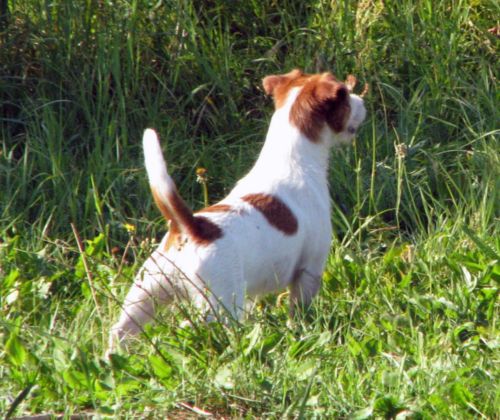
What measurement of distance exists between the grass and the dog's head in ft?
1.15

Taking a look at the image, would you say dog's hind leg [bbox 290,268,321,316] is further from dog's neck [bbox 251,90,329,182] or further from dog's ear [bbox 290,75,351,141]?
dog's ear [bbox 290,75,351,141]

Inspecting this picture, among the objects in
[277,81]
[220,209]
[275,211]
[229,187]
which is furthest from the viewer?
[229,187]

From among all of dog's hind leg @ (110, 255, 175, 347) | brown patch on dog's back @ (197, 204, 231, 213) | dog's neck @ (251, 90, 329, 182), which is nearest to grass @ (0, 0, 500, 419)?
dog's hind leg @ (110, 255, 175, 347)

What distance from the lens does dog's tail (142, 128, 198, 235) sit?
372 centimetres

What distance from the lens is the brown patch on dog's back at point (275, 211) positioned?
402cm

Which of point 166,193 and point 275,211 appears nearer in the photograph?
point 166,193

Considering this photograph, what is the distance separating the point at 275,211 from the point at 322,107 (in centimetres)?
50

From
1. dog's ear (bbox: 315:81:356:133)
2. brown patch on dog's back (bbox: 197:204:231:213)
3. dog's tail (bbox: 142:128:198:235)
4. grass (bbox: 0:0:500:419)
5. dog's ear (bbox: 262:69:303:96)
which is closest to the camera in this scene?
grass (bbox: 0:0:500:419)

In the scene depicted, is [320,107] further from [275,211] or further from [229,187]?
[229,187]

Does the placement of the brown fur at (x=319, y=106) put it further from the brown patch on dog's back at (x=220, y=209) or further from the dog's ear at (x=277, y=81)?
the brown patch on dog's back at (x=220, y=209)

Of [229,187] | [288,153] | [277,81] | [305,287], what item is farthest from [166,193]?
[229,187]

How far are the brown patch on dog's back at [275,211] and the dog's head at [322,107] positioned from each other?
0.37 m

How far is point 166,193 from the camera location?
3.72 m

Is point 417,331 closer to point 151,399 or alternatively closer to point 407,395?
point 407,395
